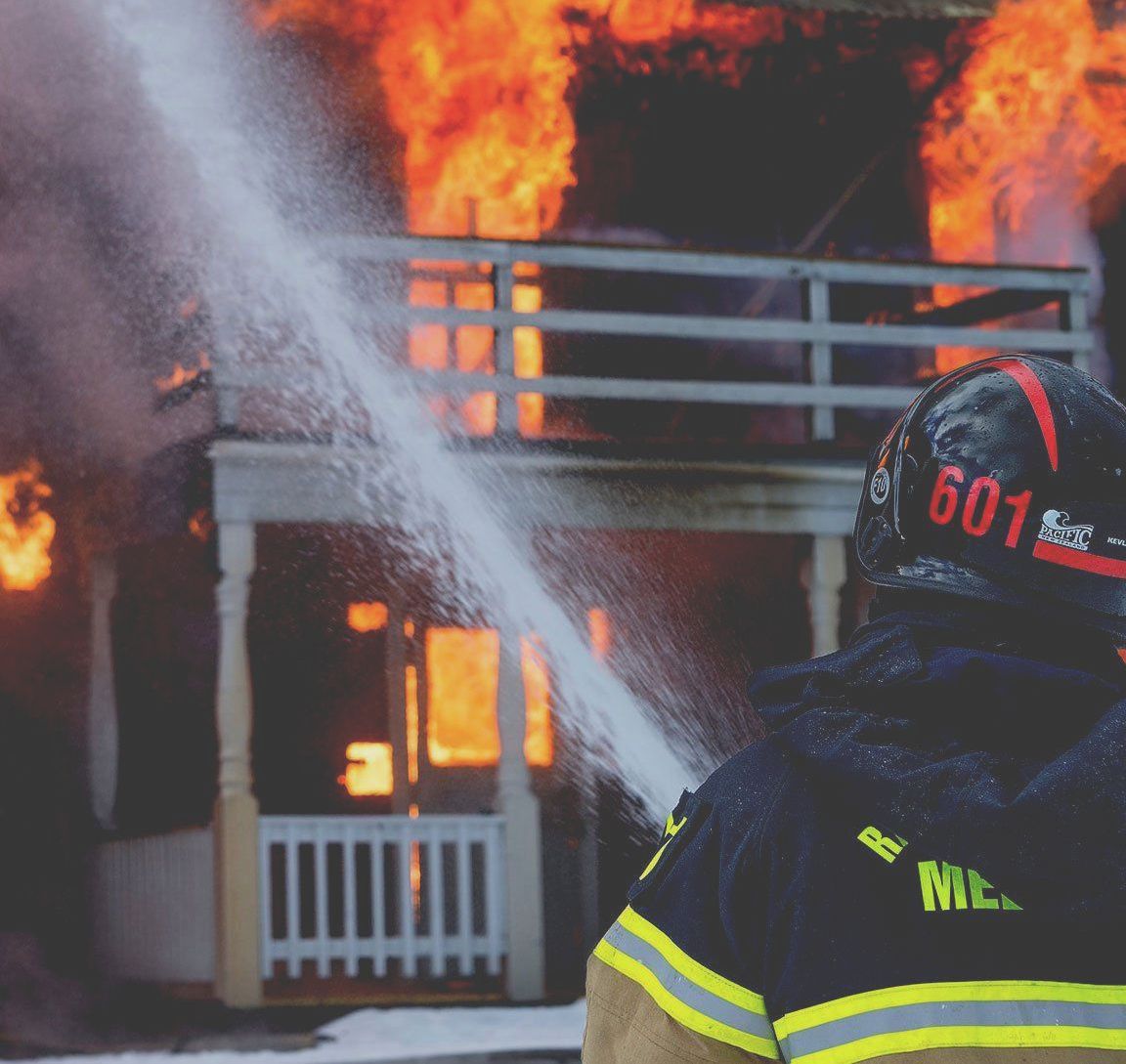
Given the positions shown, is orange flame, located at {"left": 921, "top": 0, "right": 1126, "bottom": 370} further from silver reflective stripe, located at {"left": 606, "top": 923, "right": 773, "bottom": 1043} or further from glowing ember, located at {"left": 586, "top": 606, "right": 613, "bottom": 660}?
silver reflective stripe, located at {"left": 606, "top": 923, "right": 773, "bottom": 1043}

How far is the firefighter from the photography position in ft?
4.13

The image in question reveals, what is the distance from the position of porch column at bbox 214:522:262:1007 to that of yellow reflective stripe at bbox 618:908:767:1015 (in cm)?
704

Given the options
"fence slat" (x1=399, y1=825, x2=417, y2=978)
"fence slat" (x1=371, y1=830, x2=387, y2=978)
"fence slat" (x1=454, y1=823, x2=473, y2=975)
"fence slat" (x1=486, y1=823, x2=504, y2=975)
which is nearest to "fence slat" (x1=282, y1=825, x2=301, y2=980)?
"fence slat" (x1=371, y1=830, x2=387, y2=978)

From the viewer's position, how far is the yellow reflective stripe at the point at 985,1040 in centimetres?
126

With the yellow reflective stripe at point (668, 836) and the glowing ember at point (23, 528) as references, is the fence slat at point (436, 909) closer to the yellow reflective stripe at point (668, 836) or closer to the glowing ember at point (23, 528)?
the glowing ember at point (23, 528)

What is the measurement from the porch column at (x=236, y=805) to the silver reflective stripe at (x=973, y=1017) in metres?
7.20

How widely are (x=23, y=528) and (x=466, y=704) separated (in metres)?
3.18

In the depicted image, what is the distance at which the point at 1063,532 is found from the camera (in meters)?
1.46

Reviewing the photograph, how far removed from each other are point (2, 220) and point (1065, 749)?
9432 millimetres

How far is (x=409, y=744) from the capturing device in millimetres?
10211

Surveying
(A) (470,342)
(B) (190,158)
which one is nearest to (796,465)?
(A) (470,342)

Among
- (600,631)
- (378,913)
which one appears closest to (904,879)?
(378,913)

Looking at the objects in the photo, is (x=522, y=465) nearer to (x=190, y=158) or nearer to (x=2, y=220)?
(x=190, y=158)

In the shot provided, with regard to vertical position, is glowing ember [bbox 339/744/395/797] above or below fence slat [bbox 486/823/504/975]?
above
